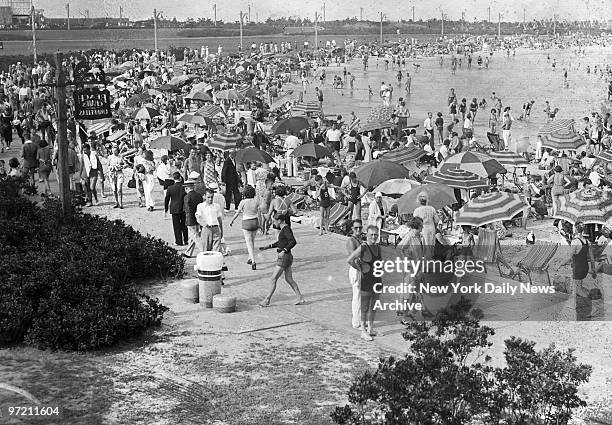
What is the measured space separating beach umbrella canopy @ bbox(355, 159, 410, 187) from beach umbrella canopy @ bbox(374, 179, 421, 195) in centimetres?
55

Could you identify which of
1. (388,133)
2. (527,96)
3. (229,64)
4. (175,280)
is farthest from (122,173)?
(229,64)

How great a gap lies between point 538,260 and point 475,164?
499 cm

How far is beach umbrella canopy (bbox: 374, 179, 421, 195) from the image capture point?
51.1 ft

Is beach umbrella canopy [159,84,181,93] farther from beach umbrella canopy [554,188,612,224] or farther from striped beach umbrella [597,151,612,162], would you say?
beach umbrella canopy [554,188,612,224]

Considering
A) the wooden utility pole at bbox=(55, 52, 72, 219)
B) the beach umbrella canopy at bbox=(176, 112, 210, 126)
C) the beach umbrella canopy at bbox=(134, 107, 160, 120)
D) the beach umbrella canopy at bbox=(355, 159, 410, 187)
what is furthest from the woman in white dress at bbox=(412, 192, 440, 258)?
the beach umbrella canopy at bbox=(134, 107, 160, 120)

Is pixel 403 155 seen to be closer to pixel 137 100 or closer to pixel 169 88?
pixel 137 100

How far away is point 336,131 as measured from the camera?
26453 mm

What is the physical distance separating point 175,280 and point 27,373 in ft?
13.4

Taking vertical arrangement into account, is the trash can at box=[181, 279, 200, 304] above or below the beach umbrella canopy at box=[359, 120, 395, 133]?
below

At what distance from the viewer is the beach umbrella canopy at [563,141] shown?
22.0 m

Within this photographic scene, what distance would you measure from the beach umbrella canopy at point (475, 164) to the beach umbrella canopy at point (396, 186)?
76.0 inches

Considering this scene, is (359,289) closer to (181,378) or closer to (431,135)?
(181,378)

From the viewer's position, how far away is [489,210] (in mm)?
13852

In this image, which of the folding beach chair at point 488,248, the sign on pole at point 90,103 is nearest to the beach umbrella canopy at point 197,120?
the sign on pole at point 90,103
